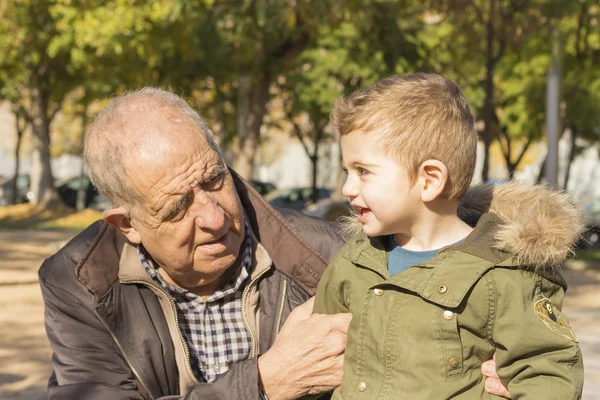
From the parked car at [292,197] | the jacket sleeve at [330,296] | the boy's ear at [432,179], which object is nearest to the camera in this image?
the boy's ear at [432,179]

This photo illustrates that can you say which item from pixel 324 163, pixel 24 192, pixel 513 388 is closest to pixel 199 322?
pixel 513 388

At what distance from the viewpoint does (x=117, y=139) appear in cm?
347

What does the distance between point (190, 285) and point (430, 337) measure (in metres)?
1.06

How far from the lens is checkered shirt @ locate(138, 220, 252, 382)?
11.6 ft

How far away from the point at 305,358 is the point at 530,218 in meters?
0.84

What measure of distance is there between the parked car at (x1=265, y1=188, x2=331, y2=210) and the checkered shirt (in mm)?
27674

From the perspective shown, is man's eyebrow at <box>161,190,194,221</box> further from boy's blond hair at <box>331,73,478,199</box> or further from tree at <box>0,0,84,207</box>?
tree at <box>0,0,84,207</box>

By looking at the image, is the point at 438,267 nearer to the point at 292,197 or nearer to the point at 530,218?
the point at 530,218

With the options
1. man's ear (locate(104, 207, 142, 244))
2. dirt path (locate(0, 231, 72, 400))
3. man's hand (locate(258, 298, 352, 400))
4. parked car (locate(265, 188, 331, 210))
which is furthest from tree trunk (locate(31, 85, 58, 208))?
man's hand (locate(258, 298, 352, 400))

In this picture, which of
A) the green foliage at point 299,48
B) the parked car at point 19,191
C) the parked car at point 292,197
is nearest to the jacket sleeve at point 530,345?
the green foliage at point 299,48

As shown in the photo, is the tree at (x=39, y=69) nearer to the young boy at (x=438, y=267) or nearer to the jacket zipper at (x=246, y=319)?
the jacket zipper at (x=246, y=319)

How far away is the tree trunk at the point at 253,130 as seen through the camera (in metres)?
19.5

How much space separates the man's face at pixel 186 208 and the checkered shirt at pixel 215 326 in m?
0.09

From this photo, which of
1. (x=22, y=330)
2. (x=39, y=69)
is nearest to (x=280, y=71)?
(x=22, y=330)
